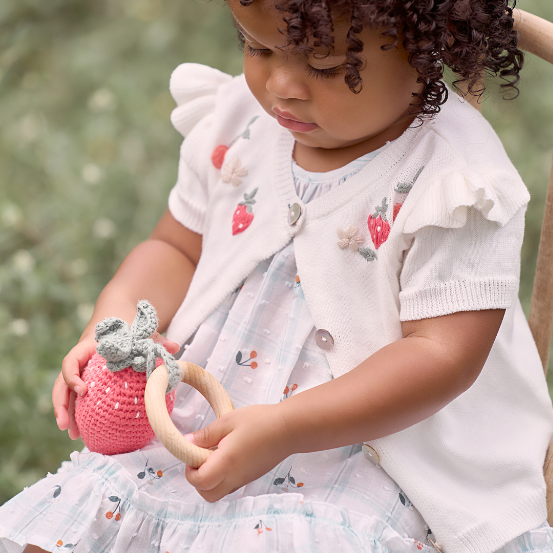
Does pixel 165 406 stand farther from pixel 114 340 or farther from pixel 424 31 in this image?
pixel 424 31

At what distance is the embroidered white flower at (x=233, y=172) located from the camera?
91cm

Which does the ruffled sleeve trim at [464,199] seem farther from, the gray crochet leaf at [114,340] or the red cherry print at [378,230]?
the gray crochet leaf at [114,340]

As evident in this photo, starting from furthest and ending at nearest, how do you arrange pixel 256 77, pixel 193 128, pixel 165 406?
pixel 193 128
pixel 256 77
pixel 165 406

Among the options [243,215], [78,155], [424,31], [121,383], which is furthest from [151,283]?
[78,155]

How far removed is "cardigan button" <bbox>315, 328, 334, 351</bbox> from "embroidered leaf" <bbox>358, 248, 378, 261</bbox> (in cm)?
9

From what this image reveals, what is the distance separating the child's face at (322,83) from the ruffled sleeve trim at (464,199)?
10cm

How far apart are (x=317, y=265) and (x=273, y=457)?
0.22m

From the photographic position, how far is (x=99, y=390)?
28.3 inches

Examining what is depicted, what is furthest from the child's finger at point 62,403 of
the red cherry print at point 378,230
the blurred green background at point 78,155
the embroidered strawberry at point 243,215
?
the blurred green background at point 78,155

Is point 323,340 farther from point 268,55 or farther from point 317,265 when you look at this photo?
point 268,55

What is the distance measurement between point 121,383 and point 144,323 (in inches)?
2.5

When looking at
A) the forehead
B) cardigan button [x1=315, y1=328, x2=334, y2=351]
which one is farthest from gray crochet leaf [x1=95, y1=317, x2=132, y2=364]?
the forehead

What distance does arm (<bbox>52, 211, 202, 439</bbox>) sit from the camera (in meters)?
0.81

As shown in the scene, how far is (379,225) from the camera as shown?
0.77m
